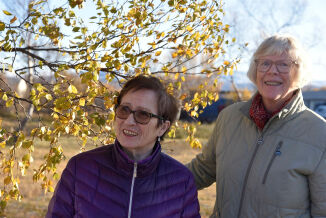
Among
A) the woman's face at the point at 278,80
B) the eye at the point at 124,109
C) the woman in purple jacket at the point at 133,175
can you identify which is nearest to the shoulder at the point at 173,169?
the woman in purple jacket at the point at 133,175

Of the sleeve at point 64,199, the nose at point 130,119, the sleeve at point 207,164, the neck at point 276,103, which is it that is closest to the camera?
the sleeve at point 64,199

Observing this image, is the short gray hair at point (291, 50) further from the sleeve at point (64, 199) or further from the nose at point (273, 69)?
the sleeve at point (64, 199)

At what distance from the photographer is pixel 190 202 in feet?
6.73

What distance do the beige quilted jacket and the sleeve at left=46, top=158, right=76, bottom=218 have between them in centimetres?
96

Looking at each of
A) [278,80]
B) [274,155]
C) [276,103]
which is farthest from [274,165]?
[278,80]

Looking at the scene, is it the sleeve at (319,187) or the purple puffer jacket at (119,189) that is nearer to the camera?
the purple puffer jacket at (119,189)

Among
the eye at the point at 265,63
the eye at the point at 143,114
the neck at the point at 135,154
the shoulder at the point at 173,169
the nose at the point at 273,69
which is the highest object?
the eye at the point at 265,63

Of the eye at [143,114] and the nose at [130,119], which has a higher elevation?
the eye at [143,114]

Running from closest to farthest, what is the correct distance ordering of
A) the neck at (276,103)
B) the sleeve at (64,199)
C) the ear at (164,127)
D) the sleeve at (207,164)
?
the sleeve at (64,199), the ear at (164,127), the neck at (276,103), the sleeve at (207,164)

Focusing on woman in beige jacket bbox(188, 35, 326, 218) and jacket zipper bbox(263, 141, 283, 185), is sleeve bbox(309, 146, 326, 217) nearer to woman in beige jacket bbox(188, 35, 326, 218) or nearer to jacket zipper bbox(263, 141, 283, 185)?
woman in beige jacket bbox(188, 35, 326, 218)

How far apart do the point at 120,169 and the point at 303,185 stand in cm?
100

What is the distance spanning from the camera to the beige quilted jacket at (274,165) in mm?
2072

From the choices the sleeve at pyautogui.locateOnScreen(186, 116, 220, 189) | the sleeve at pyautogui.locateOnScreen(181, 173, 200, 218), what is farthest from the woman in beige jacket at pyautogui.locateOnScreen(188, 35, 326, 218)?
the sleeve at pyautogui.locateOnScreen(181, 173, 200, 218)

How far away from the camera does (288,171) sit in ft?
6.90
